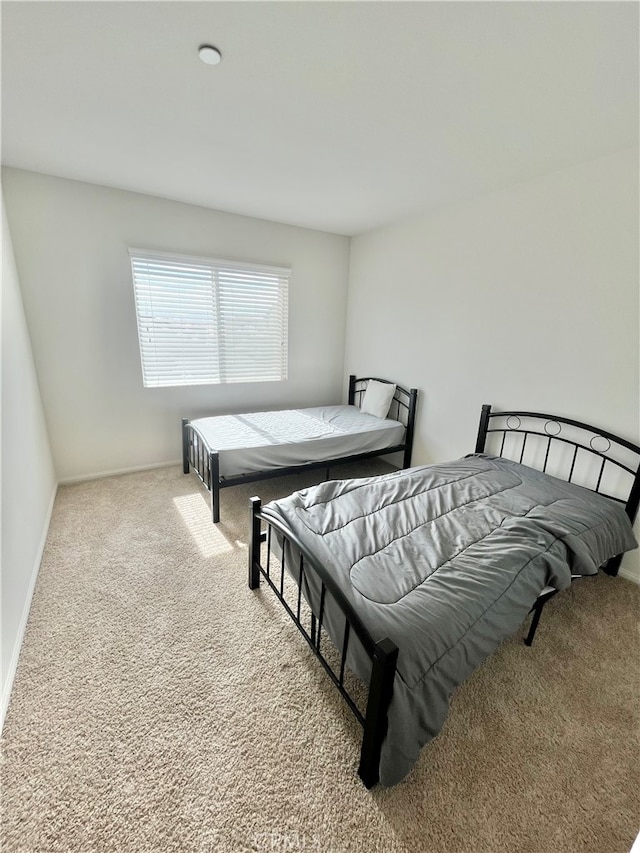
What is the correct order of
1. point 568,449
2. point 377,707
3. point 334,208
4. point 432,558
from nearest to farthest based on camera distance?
point 377,707 < point 432,558 < point 568,449 < point 334,208

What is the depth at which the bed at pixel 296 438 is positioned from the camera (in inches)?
106

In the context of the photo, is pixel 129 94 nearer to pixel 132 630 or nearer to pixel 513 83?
pixel 513 83

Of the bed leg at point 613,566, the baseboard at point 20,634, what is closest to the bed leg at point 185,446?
the baseboard at point 20,634

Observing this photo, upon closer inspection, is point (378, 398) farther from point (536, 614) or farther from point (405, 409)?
point (536, 614)

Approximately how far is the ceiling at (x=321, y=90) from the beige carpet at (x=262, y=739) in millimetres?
2504

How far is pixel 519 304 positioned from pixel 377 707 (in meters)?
2.66

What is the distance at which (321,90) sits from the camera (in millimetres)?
1582

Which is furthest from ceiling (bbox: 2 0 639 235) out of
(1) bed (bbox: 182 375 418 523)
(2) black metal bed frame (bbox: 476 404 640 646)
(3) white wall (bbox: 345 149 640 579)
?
(1) bed (bbox: 182 375 418 523)

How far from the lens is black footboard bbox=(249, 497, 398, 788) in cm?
106

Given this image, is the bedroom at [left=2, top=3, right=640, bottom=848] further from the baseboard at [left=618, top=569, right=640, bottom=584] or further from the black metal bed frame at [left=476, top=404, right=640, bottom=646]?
the baseboard at [left=618, top=569, right=640, bottom=584]

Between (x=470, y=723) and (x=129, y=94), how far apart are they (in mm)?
3136

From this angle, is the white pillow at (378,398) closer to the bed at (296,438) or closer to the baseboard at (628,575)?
the bed at (296,438)

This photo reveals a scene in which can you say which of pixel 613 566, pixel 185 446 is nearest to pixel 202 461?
pixel 185 446

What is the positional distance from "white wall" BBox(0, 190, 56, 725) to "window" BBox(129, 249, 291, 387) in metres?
0.90
